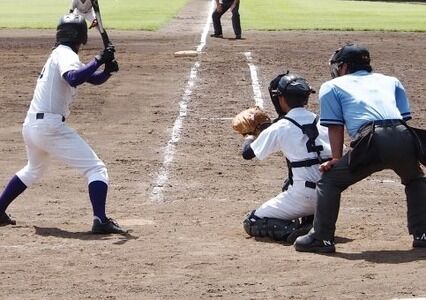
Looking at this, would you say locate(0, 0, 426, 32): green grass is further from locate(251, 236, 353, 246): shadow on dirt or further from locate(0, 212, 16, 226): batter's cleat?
locate(251, 236, 353, 246): shadow on dirt

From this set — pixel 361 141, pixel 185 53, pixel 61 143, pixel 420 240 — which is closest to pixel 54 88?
pixel 61 143

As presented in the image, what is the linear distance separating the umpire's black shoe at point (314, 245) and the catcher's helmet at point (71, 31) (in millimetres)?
2582

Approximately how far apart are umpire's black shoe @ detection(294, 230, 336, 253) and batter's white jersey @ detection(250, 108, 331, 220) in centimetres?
50

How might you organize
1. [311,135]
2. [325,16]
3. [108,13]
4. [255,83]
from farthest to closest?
1. [108,13]
2. [325,16]
3. [255,83]
4. [311,135]

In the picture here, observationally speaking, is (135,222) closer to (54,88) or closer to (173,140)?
(54,88)

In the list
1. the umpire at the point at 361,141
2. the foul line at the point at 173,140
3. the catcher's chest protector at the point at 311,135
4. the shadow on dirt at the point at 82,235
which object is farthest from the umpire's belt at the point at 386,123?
the foul line at the point at 173,140

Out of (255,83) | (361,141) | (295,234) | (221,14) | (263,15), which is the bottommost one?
(263,15)

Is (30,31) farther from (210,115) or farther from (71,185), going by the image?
(71,185)

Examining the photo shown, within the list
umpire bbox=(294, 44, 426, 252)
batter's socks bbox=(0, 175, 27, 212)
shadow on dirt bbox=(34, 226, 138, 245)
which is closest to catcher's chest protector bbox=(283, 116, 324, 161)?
umpire bbox=(294, 44, 426, 252)

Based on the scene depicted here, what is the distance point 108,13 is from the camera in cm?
4044

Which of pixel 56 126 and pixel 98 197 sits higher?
pixel 56 126

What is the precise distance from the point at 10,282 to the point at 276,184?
14.3 feet

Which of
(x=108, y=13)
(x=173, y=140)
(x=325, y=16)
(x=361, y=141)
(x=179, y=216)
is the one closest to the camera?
(x=361, y=141)

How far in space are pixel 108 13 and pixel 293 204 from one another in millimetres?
33139
